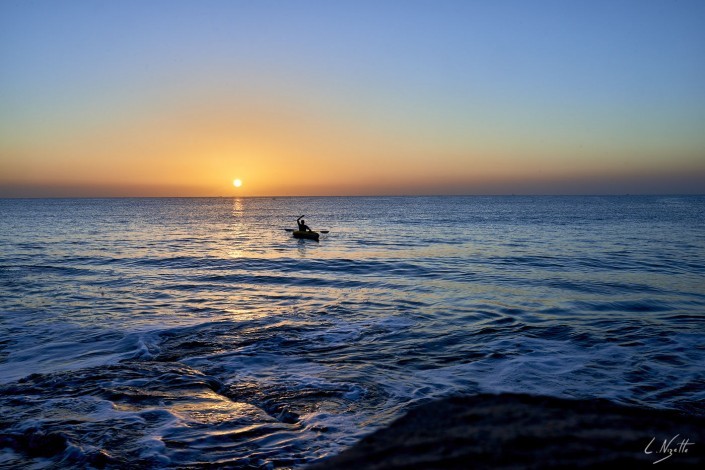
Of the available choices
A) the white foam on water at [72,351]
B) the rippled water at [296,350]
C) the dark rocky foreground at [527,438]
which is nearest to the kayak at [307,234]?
the rippled water at [296,350]

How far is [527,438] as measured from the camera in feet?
7.87

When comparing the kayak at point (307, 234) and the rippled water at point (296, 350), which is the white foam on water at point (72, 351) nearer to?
the rippled water at point (296, 350)

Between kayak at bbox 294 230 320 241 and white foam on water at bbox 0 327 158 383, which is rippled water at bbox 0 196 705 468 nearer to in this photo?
white foam on water at bbox 0 327 158 383

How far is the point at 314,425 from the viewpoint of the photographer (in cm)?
784

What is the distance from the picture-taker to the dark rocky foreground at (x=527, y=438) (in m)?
2.24

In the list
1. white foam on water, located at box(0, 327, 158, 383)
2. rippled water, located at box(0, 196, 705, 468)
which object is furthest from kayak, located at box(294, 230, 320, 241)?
white foam on water, located at box(0, 327, 158, 383)

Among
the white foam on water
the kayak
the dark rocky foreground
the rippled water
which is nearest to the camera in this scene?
the dark rocky foreground

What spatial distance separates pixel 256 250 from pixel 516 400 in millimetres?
38848

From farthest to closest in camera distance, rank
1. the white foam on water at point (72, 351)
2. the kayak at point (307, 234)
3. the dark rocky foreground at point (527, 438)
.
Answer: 1. the kayak at point (307, 234)
2. the white foam on water at point (72, 351)
3. the dark rocky foreground at point (527, 438)

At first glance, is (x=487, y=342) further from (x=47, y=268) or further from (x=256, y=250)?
(x=256, y=250)

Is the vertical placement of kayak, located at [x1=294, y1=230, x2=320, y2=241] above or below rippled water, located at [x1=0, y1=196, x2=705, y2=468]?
above

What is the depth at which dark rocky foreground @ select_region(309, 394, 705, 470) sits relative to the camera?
2238mm

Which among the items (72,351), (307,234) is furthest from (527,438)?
(307,234)

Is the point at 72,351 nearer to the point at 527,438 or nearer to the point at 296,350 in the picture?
the point at 296,350
